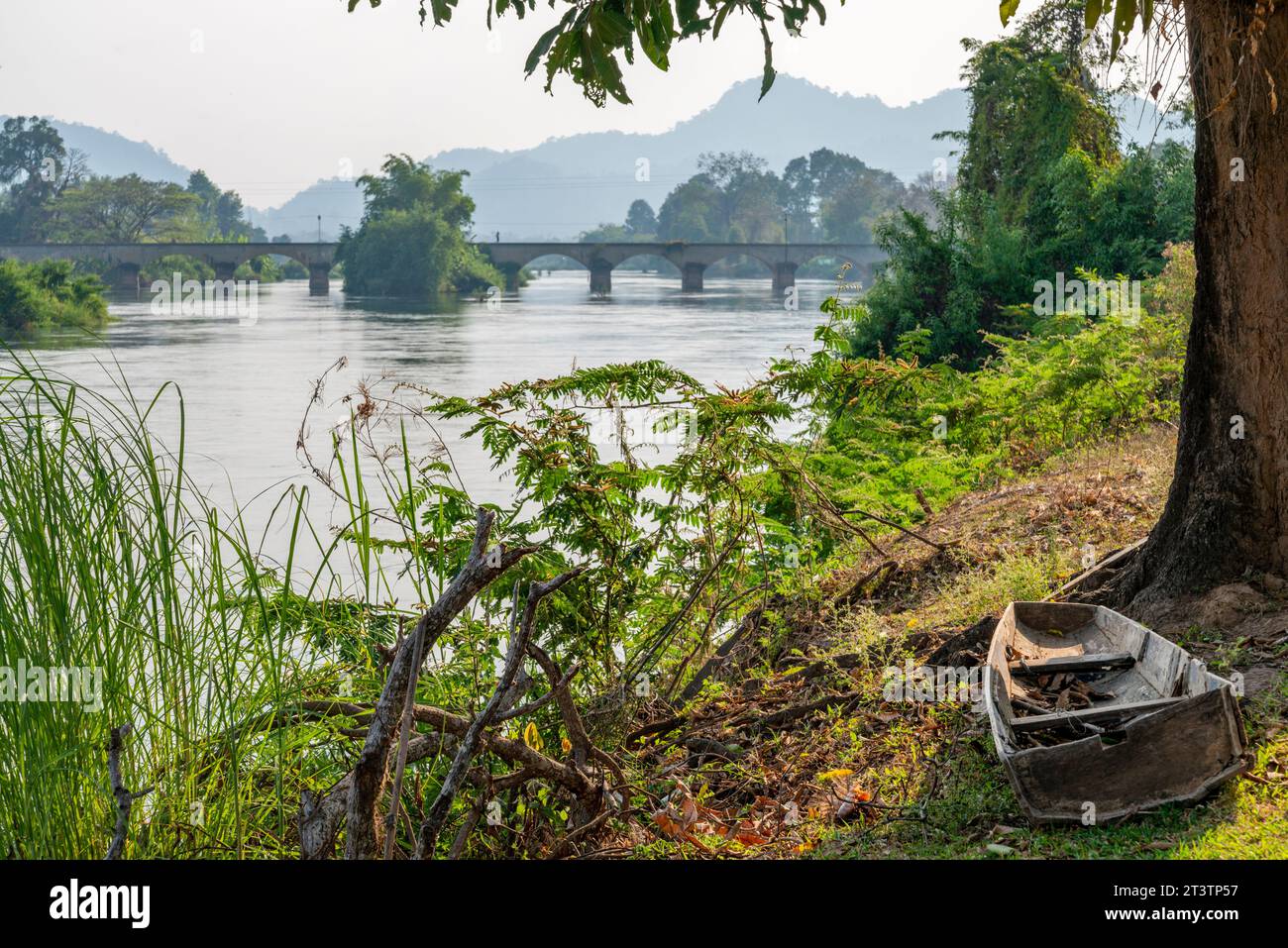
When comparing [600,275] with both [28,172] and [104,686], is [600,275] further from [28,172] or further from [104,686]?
[104,686]

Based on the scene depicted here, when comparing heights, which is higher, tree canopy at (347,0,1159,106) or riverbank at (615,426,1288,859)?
tree canopy at (347,0,1159,106)

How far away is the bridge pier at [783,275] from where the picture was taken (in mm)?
69438

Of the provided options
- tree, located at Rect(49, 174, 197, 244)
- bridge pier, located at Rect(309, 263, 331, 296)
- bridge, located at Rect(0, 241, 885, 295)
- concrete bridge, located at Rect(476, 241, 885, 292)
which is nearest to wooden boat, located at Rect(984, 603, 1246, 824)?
bridge, located at Rect(0, 241, 885, 295)

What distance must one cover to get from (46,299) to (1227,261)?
39.8 m

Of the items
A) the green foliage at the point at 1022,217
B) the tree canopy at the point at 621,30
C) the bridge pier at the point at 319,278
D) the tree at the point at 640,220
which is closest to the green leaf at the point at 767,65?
the tree canopy at the point at 621,30

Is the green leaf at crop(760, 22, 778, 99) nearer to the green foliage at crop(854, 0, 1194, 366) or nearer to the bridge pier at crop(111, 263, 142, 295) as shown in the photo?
the green foliage at crop(854, 0, 1194, 366)

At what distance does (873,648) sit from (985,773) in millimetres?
1692

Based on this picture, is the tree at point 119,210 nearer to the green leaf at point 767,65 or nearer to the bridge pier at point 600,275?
the bridge pier at point 600,275

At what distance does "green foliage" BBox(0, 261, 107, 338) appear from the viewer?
37.4m

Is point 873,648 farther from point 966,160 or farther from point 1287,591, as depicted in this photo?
point 966,160

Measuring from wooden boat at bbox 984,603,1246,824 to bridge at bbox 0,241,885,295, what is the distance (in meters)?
62.2

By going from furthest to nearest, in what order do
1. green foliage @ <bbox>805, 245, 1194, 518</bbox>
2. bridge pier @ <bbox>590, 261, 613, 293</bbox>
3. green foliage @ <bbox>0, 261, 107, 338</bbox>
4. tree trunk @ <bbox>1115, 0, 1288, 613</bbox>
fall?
bridge pier @ <bbox>590, 261, 613, 293</bbox> < green foliage @ <bbox>0, 261, 107, 338</bbox> < green foliage @ <bbox>805, 245, 1194, 518</bbox> < tree trunk @ <bbox>1115, 0, 1288, 613</bbox>
